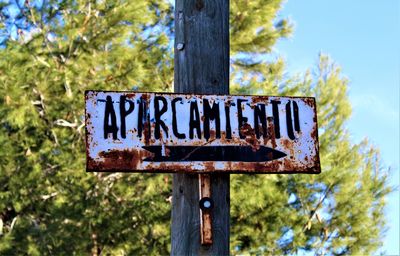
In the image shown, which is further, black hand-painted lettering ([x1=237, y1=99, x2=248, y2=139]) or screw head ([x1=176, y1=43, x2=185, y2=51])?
screw head ([x1=176, y1=43, x2=185, y2=51])

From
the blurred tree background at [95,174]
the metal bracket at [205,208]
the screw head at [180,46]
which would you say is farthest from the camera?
the blurred tree background at [95,174]

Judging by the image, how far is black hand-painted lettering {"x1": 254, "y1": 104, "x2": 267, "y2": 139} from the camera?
2.14m

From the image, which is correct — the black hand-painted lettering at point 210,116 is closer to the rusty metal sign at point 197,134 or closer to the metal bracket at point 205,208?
the rusty metal sign at point 197,134

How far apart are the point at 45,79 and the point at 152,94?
617 cm

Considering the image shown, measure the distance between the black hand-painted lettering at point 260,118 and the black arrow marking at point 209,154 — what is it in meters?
0.06

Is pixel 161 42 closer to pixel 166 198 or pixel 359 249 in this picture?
pixel 166 198

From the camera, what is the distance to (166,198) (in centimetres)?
812

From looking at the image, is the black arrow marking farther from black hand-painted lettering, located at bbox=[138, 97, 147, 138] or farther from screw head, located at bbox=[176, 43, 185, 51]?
screw head, located at bbox=[176, 43, 185, 51]

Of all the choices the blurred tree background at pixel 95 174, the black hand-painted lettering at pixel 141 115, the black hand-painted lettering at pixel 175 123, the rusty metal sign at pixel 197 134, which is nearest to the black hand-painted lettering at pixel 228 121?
the rusty metal sign at pixel 197 134

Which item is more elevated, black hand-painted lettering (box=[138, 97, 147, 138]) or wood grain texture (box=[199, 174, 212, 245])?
black hand-painted lettering (box=[138, 97, 147, 138])

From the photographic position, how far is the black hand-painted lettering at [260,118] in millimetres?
2137

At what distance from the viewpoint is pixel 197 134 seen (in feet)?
6.90

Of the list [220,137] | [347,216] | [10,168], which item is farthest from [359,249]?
[220,137]

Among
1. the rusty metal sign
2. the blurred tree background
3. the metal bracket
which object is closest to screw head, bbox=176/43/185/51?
the rusty metal sign
